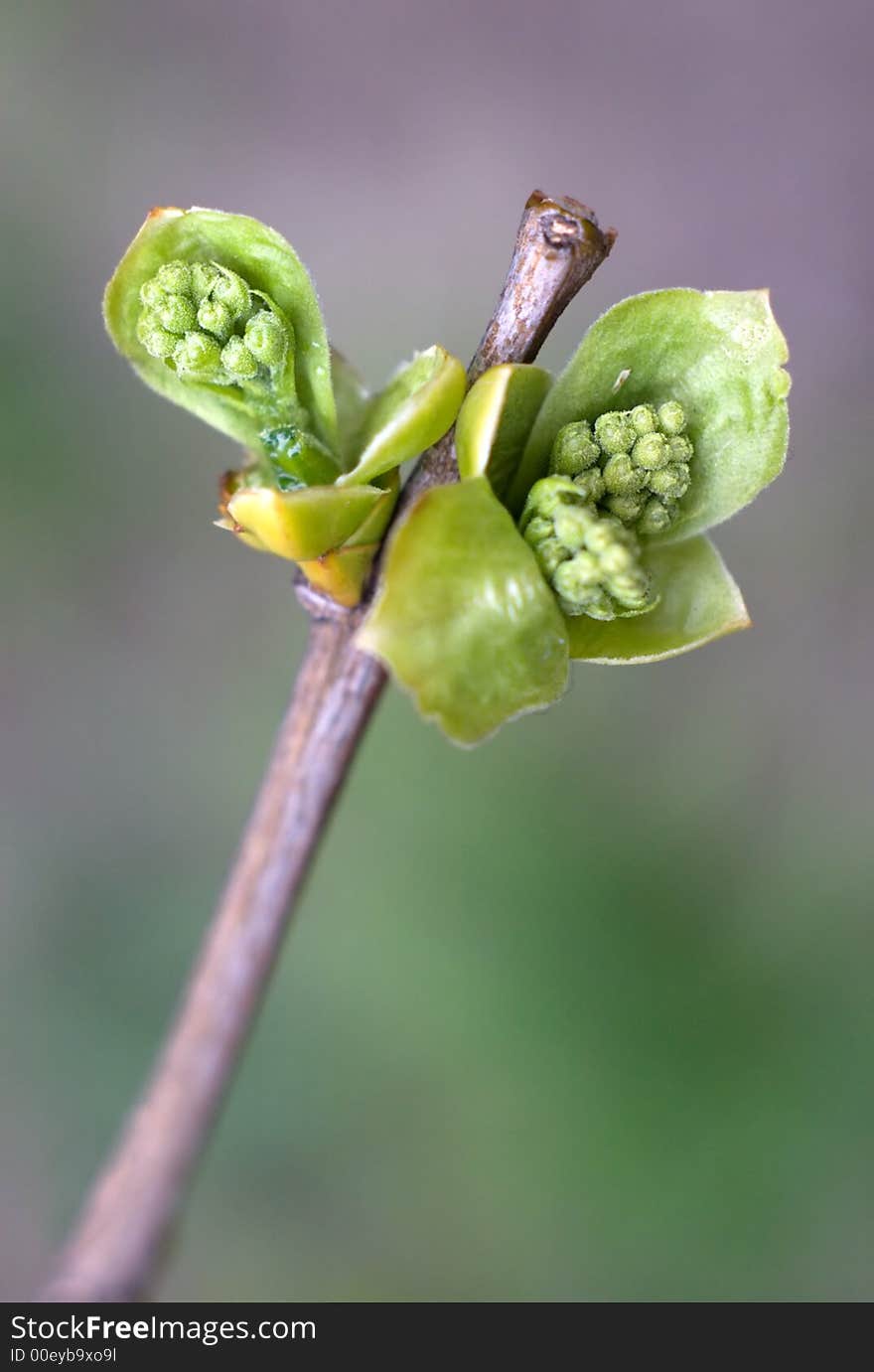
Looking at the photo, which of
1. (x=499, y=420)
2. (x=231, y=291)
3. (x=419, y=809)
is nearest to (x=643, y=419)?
(x=499, y=420)

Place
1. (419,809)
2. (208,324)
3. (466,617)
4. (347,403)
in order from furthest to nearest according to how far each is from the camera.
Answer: (419,809)
(347,403)
(208,324)
(466,617)

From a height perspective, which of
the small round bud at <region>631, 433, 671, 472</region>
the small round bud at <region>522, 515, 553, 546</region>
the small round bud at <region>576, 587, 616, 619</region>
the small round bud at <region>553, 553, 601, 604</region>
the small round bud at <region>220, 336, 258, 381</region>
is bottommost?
the small round bud at <region>576, 587, 616, 619</region>

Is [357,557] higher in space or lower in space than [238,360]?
lower

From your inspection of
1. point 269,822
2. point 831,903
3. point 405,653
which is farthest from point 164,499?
point 405,653

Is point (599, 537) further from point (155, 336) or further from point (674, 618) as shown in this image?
point (155, 336)

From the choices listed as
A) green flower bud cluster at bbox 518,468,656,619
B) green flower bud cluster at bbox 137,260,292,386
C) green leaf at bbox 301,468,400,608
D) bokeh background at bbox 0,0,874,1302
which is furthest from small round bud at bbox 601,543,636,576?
bokeh background at bbox 0,0,874,1302

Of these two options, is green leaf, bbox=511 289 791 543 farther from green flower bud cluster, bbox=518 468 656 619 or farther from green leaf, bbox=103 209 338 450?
green leaf, bbox=103 209 338 450

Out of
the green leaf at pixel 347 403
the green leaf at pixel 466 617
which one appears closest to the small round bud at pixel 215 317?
the green leaf at pixel 347 403

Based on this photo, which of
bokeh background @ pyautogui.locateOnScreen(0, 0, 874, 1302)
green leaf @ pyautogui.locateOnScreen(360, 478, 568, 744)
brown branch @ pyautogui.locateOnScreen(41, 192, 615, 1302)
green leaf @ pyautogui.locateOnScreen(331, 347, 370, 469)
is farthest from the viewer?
bokeh background @ pyautogui.locateOnScreen(0, 0, 874, 1302)
